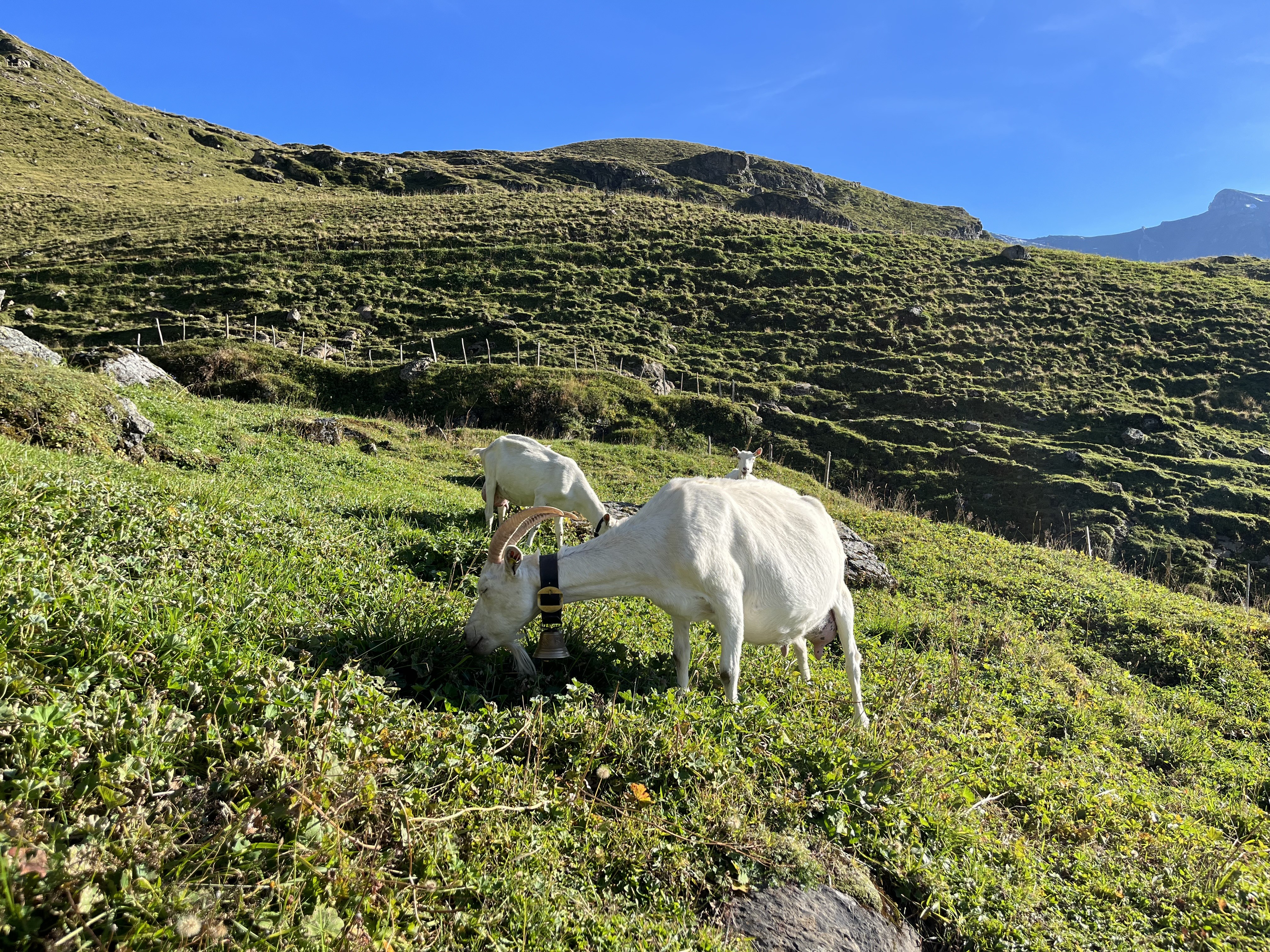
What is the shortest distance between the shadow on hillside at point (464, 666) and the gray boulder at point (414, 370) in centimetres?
2307

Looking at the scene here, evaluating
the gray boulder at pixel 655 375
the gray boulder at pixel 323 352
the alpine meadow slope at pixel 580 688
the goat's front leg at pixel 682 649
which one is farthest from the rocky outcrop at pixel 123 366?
the gray boulder at pixel 655 375

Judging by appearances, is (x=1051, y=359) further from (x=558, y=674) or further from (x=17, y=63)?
(x=17, y=63)

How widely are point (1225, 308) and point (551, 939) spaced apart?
54442 millimetres

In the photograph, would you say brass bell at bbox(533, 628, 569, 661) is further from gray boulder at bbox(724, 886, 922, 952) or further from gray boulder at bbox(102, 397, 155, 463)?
gray boulder at bbox(102, 397, 155, 463)

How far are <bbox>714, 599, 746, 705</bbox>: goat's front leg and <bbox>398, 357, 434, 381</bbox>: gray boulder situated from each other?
24132mm

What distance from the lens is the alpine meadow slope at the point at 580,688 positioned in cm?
287

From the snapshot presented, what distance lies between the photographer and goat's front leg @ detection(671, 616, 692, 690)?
18.7 ft

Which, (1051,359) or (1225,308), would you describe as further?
(1225,308)

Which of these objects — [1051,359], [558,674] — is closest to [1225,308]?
[1051,359]

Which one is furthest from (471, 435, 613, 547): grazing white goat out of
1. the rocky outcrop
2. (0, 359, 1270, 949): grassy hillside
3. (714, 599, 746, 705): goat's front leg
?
the rocky outcrop

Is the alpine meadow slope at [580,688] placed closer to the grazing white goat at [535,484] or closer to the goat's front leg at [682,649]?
the goat's front leg at [682,649]

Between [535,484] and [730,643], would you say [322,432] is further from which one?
[730,643]

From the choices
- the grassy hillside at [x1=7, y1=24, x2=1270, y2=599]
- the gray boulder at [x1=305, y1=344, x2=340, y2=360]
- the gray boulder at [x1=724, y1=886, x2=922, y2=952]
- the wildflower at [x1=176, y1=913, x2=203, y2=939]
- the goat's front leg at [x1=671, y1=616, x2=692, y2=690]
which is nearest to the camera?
the wildflower at [x1=176, y1=913, x2=203, y2=939]

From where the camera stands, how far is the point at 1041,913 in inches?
172
